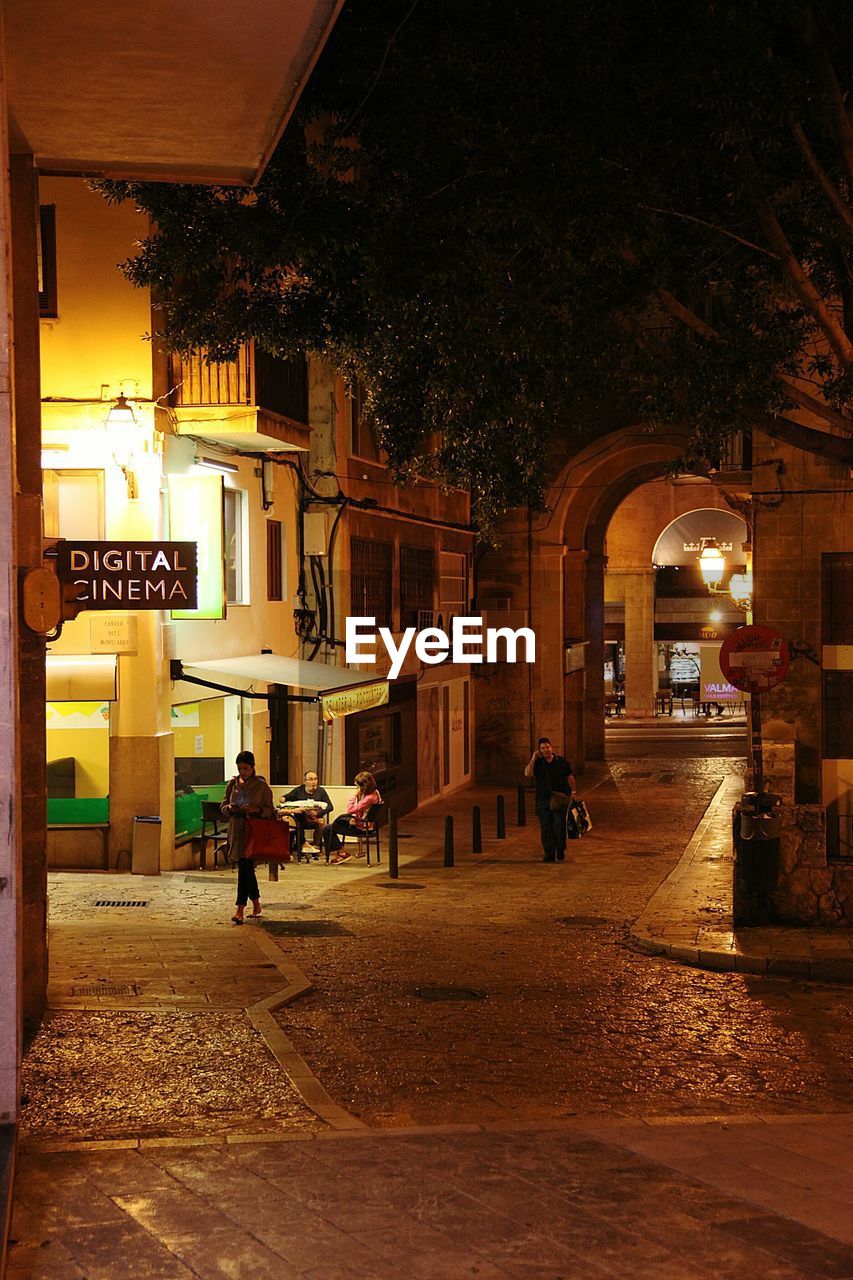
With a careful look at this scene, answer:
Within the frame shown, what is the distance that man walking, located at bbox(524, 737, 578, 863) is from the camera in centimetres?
2034

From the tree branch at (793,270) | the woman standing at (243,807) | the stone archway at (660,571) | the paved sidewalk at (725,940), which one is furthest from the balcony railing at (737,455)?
the woman standing at (243,807)

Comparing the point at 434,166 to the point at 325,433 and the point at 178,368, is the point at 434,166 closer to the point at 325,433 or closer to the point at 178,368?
the point at 178,368

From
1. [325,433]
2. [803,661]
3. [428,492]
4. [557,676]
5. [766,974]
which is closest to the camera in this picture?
[766,974]

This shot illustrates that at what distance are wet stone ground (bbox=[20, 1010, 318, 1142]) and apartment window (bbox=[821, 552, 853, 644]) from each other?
14.0 metres

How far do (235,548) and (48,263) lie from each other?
4.96m

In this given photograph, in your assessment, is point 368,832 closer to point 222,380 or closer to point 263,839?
point 263,839

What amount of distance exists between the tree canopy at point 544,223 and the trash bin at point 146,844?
5.77m

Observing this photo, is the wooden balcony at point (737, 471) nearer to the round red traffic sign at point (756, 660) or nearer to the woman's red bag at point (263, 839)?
the round red traffic sign at point (756, 660)

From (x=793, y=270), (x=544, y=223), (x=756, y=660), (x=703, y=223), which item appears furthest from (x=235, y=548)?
(x=793, y=270)

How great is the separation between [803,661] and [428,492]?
10295 mm

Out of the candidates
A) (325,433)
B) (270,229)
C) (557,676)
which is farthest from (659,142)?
(557,676)

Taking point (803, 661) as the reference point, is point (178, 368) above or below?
above

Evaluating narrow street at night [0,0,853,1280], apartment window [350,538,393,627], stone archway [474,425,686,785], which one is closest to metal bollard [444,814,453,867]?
narrow street at night [0,0,853,1280]

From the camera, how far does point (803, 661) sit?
2166cm
